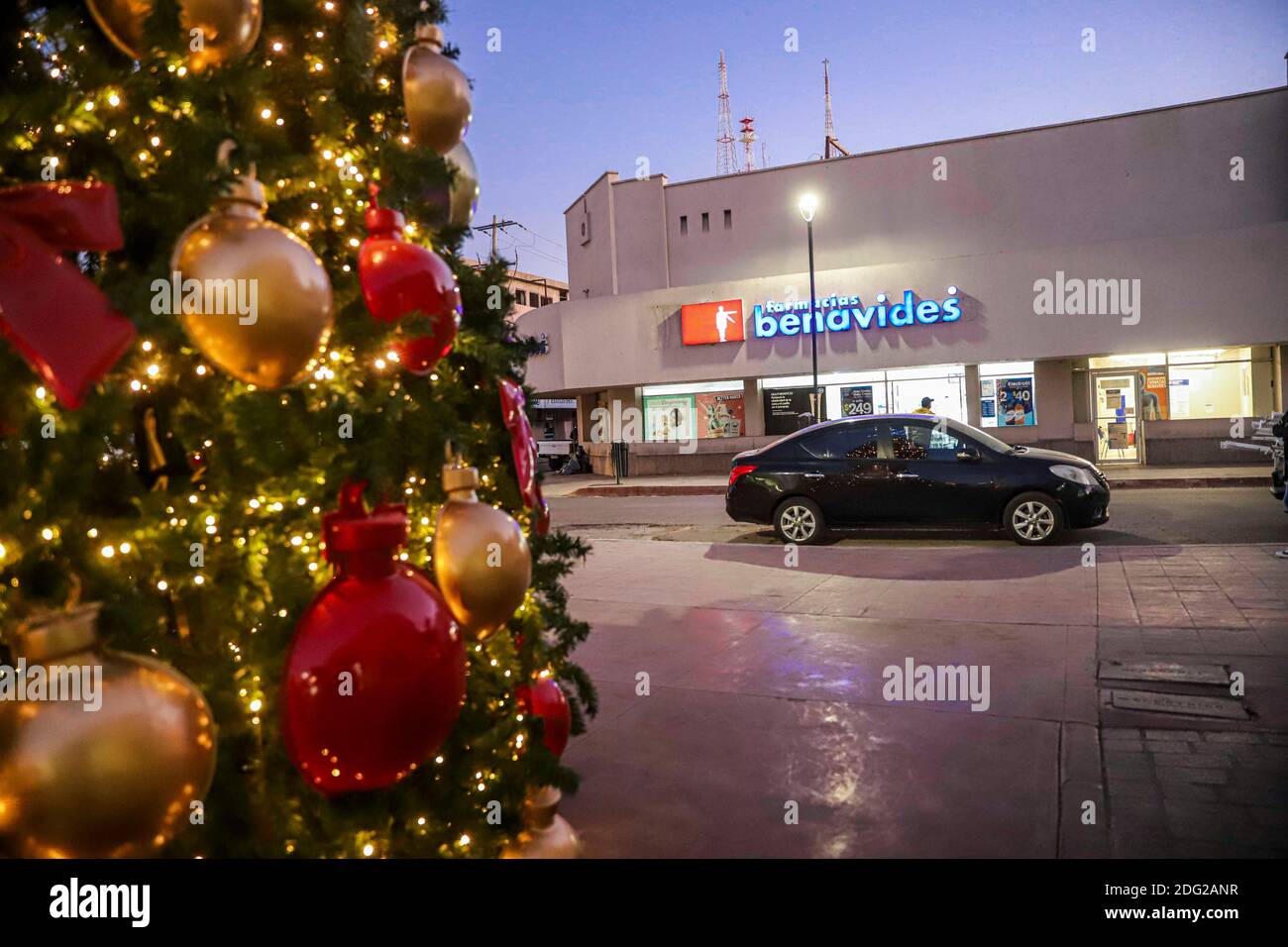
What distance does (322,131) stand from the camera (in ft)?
6.64

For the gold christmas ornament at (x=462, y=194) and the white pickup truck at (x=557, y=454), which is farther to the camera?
the white pickup truck at (x=557, y=454)

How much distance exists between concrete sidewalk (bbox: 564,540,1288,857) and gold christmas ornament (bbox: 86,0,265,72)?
8.56 ft

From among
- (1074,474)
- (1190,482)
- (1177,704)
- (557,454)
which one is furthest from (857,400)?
(1177,704)

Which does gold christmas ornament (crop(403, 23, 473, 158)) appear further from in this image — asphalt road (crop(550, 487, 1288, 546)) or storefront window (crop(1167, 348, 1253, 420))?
storefront window (crop(1167, 348, 1253, 420))

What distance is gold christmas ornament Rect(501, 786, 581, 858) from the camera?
7.72 ft

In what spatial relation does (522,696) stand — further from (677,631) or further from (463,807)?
(677,631)

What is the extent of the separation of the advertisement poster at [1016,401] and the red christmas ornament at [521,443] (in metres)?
23.0

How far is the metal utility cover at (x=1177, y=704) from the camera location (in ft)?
13.3

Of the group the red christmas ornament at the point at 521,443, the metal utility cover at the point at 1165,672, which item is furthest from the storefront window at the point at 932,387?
the red christmas ornament at the point at 521,443

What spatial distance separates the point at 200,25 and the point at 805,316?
23.3 meters

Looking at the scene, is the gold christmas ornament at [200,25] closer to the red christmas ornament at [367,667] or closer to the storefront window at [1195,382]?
the red christmas ornament at [367,667]

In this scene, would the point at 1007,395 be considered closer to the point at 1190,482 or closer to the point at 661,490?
the point at 1190,482
